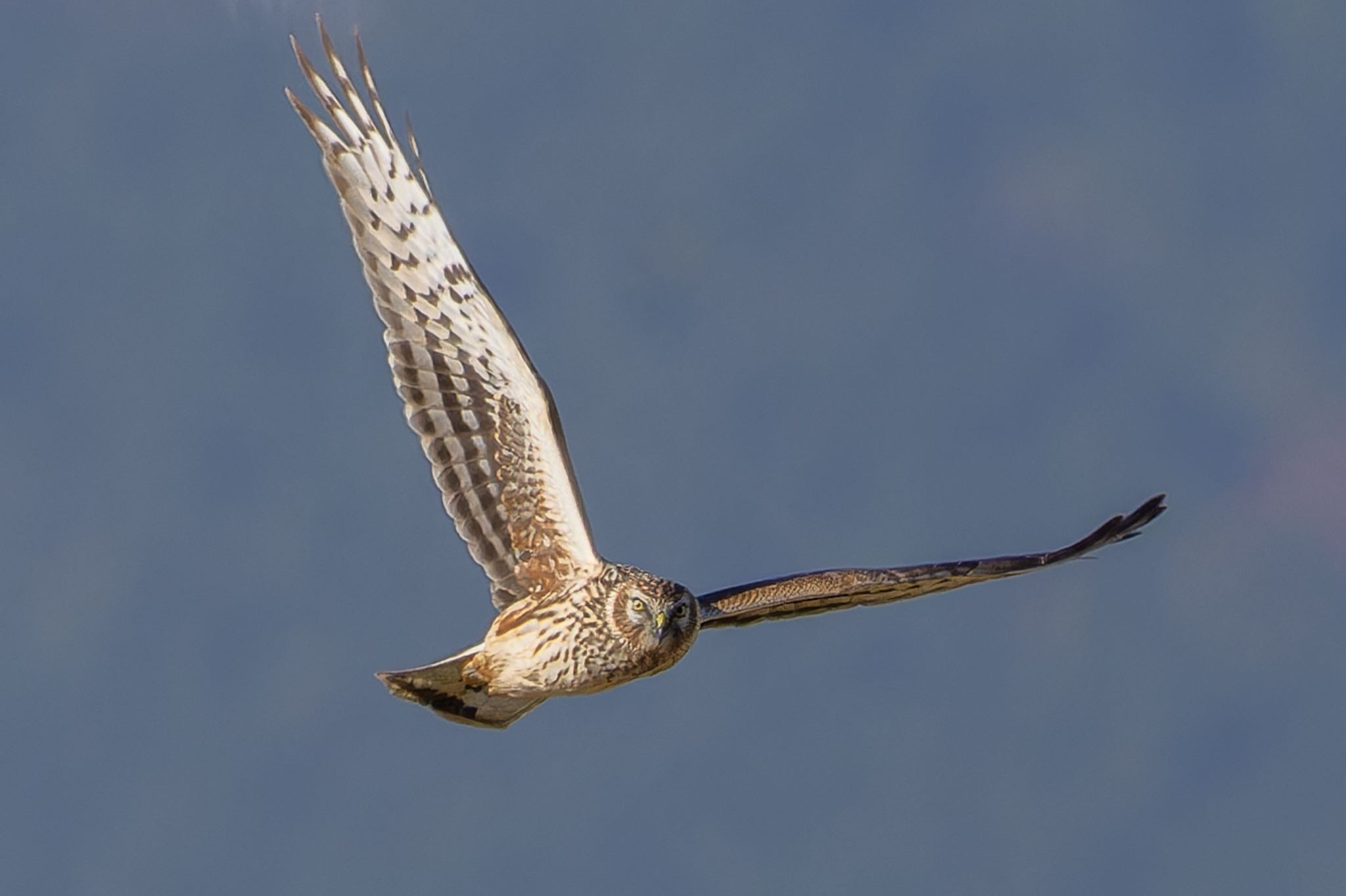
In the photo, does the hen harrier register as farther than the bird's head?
Yes

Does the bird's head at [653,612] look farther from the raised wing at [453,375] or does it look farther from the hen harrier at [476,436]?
the raised wing at [453,375]

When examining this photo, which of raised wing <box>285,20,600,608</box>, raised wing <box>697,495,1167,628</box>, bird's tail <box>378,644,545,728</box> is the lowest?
bird's tail <box>378,644,545,728</box>

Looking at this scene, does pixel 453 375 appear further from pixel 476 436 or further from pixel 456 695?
pixel 456 695

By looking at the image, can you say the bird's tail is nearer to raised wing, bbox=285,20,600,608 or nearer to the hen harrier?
the hen harrier

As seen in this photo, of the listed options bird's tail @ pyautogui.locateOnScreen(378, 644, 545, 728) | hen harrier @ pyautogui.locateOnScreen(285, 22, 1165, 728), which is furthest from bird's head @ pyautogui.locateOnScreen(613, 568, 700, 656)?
bird's tail @ pyautogui.locateOnScreen(378, 644, 545, 728)

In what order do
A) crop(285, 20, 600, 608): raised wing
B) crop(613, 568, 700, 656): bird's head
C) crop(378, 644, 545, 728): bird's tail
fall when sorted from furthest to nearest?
1. crop(285, 20, 600, 608): raised wing
2. crop(378, 644, 545, 728): bird's tail
3. crop(613, 568, 700, 656): bird's head

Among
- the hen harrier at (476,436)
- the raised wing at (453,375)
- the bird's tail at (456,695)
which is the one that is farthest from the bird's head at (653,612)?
the bird's tail at (456,695)

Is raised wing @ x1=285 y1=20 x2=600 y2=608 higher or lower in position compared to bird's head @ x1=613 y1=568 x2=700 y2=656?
higher

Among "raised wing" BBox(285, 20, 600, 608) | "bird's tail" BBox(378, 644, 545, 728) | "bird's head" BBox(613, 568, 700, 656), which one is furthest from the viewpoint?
"raised wing" BBox(285, 20, 600, 608)

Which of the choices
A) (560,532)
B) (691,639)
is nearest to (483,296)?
(560,532)
